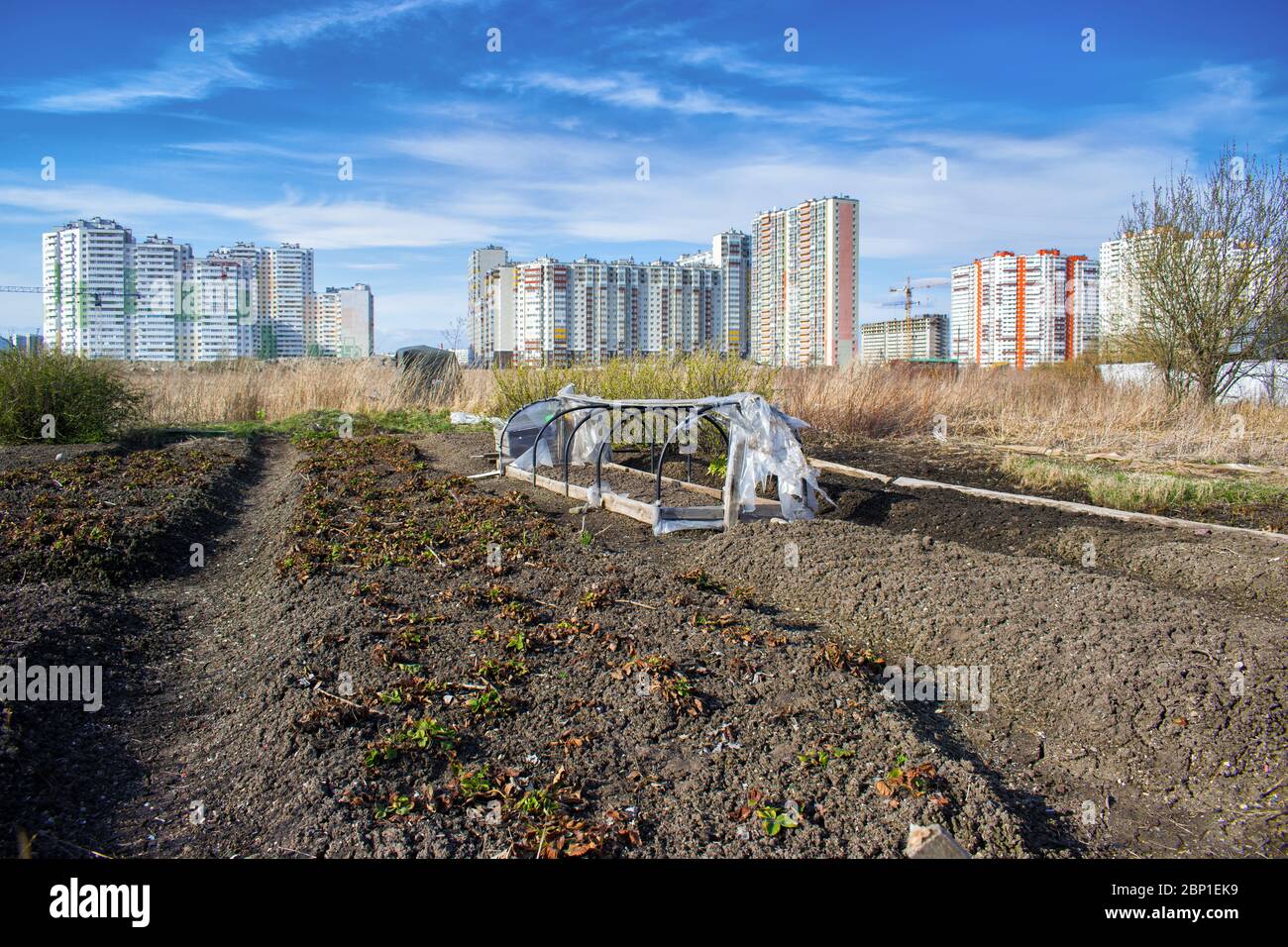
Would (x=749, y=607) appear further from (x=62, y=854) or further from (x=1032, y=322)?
(x=1032, y=322)

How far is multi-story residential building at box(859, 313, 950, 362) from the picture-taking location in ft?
217

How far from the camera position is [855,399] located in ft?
46.1

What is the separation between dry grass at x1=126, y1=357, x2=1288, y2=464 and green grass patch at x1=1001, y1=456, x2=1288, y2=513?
2.47 metres

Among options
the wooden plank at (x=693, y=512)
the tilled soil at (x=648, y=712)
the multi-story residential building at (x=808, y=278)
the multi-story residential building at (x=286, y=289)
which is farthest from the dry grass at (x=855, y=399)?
the multi-story residential building at (x=286, y=289)

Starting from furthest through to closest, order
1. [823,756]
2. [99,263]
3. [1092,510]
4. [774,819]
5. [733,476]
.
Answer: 1. [99,263]
2. [1092,510]
3. [733,476]
4. [823,756]
5. [774,819]

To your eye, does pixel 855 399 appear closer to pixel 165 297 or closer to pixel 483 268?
pixel 483 268

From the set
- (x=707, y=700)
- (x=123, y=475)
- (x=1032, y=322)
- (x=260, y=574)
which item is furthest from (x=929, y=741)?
(x=1032, y=322)

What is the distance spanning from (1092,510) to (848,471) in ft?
9.31

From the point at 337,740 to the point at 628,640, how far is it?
1.41m

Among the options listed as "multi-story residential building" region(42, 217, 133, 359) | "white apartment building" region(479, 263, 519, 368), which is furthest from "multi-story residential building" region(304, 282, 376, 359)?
"white apartment building" region(479, 263, 519, 368)

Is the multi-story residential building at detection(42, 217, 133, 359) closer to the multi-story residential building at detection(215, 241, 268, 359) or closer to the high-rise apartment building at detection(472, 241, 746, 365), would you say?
the multi-story residential building at detection(215, 241, 268, 359)

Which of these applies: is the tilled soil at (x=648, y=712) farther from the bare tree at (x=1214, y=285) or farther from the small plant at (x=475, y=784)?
the bare tree at (x=1214, y=285)

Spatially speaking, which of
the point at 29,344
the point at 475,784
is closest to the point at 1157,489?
the point at 475,784

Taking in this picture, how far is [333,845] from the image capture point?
2.62m
